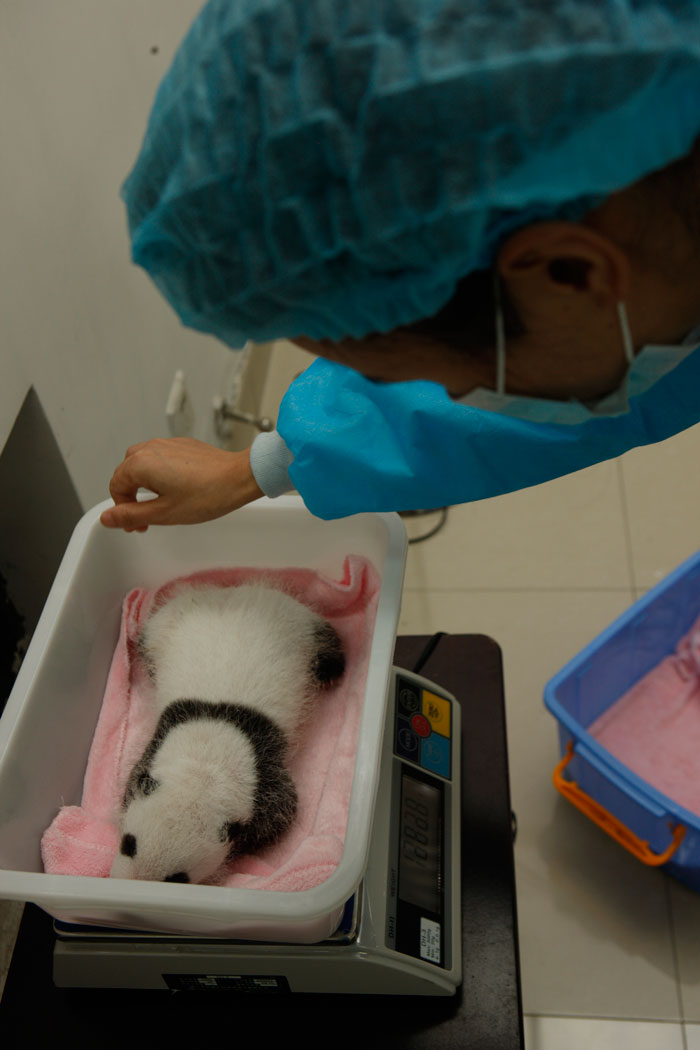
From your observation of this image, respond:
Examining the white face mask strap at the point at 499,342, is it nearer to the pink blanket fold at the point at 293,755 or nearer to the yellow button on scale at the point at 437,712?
the pink blanket fold at the point at 293,755

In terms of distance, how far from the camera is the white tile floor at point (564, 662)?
1.63m

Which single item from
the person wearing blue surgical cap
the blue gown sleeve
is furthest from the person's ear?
the blue gown sleeve

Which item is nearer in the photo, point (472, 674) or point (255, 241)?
point (255, 241)

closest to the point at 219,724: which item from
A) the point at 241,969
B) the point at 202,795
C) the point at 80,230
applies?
the point at 202,795

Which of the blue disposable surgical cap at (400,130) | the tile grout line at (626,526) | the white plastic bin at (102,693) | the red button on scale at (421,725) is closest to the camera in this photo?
the blue disposable surgical cap at (400,130)

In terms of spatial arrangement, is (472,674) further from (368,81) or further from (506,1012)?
(368,81)

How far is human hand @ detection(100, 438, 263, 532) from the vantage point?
0.98m

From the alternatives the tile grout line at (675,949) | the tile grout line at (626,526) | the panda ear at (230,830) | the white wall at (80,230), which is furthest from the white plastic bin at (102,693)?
the tile grout line at (626,526)

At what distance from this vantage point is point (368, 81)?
0.50 meters

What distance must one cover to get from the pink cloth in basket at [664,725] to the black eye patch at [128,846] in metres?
1.13

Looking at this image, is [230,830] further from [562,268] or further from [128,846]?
[562,268]

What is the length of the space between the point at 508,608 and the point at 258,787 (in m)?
1.30

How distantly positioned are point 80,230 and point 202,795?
920mm

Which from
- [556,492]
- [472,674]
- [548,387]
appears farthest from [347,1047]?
[556,492]
